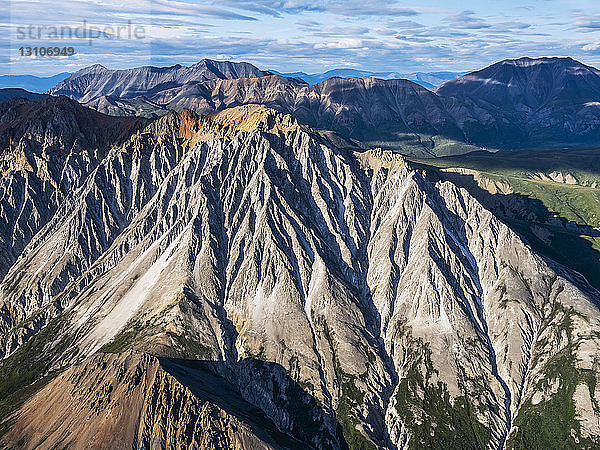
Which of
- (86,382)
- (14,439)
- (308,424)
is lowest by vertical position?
(308,424)

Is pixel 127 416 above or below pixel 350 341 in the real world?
above

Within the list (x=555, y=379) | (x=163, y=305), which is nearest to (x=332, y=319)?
(x=163, y=305)

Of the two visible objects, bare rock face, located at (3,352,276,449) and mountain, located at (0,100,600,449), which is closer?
bare rock face, located at (3,352,276,449)

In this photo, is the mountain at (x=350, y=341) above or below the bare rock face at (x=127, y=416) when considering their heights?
below

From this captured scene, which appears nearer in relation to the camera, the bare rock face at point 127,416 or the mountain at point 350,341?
the bare rock face at point 127,416

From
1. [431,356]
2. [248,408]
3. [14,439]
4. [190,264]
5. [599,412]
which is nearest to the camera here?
[14,439]

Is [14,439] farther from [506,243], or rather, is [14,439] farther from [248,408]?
[506,243]

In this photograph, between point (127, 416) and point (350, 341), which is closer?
point (127, 416)

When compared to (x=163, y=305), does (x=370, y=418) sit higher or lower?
lower

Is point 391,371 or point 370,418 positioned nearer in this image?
point 370,418

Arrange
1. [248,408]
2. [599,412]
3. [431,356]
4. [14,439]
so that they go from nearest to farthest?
[14,439] → [248,408] → [599,412] → [431,356]

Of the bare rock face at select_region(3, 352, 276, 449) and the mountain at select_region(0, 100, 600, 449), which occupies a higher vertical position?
the bare rock face at select_region(3, 352, 276, 449)
